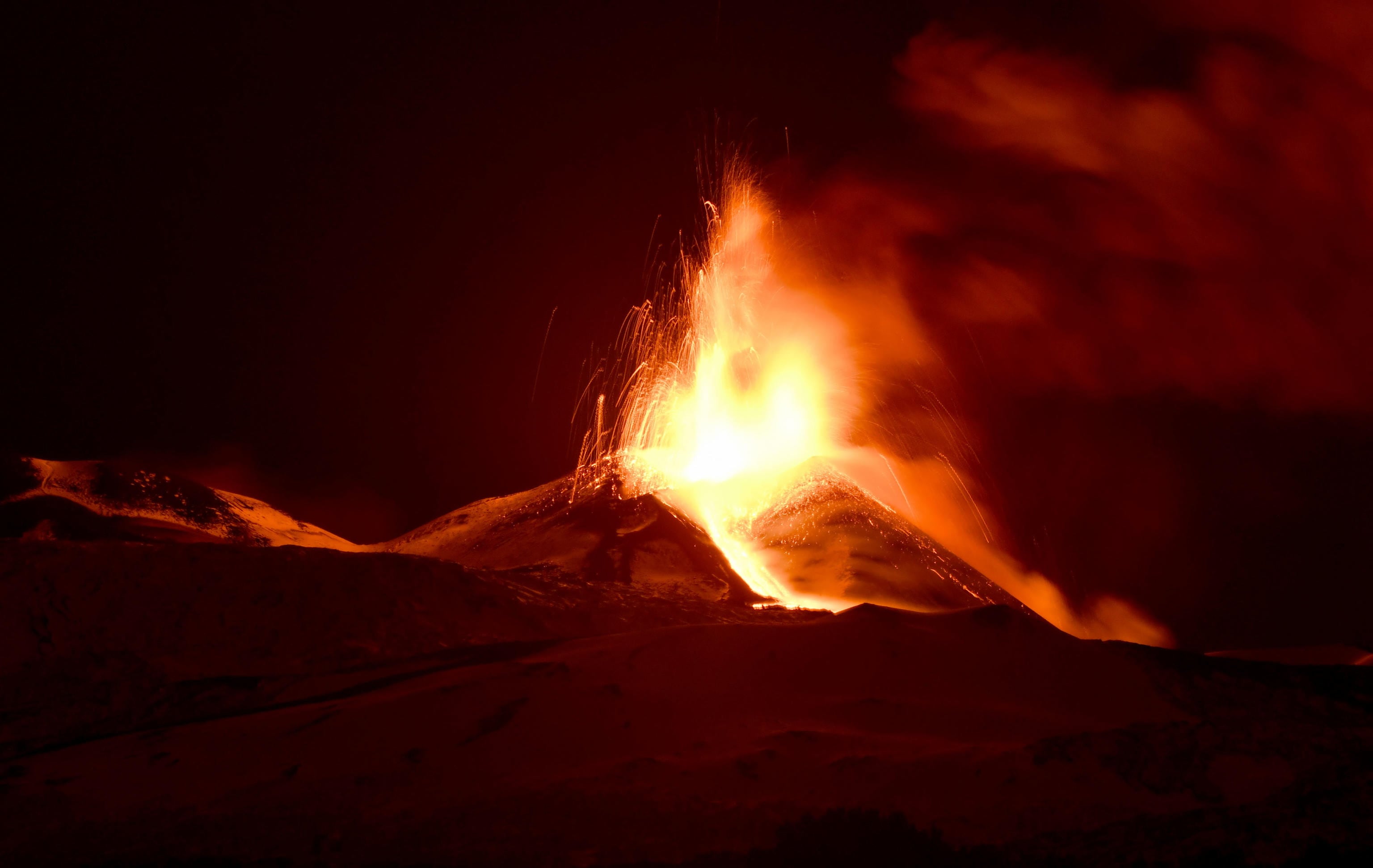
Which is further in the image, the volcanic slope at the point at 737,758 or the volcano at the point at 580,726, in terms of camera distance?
the volcano at the point at 580,726

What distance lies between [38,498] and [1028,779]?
2315 inches

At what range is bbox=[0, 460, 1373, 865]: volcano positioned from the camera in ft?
30.0

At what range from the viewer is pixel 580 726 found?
1356 cm

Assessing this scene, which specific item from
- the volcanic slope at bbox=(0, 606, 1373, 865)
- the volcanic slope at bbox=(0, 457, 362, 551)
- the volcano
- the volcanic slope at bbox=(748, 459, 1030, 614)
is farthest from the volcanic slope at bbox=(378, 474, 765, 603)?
the volcanic slope at bbox=(0, 606, 1373, 865)

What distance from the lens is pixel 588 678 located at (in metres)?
15.5

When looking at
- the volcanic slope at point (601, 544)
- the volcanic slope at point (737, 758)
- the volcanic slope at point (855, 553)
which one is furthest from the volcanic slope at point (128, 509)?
the volcanic slope at point (737, 758)

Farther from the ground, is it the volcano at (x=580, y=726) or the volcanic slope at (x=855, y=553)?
the volcanic slope at (x=855, y=553)

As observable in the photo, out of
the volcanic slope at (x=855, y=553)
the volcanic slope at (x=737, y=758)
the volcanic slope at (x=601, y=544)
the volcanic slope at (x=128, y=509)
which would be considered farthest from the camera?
the volcanic slope at (x=128, y=509)

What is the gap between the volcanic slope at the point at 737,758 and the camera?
9031mm

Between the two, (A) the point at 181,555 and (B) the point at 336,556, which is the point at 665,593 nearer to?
(B) the point at 336,556

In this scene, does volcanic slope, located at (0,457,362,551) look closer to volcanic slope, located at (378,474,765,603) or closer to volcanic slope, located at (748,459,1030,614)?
volcanic slope, located at (378,474,765,603)

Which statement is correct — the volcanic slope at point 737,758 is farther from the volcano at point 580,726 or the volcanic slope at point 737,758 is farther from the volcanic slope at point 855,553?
the volcanic slope at point 855,553

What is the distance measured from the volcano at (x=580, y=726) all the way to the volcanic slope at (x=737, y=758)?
58 mm

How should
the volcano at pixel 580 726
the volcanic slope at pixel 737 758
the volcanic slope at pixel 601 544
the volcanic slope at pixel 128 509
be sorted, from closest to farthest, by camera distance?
the volcanic slope at pixel 737 758, the volcano at pixel 580 726, the volcanic slope at pixel 601 544, the volcanic slope at pixel 128 509
